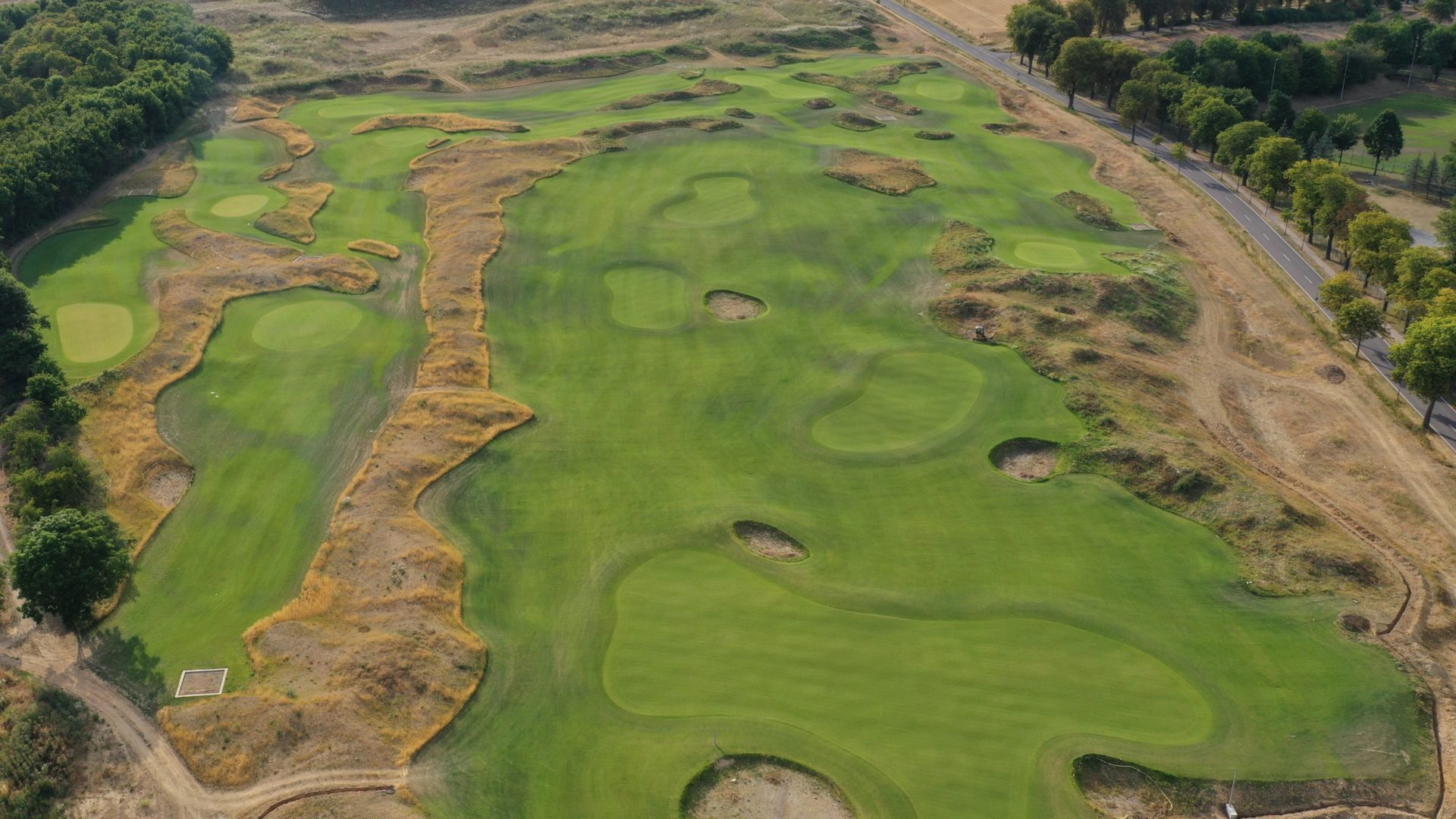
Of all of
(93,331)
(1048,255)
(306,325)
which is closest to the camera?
(93,331)

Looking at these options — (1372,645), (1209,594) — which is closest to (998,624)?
(1209,594)

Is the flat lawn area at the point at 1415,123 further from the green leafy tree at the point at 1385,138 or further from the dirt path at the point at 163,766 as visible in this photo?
the dirt path at the point at 163,766

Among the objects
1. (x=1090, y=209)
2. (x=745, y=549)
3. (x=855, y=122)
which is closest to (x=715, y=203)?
(x=855, y=122)

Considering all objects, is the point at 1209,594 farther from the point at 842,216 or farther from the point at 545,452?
the point at 842,216

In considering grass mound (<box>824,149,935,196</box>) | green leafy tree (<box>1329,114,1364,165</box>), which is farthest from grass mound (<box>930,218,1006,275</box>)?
green leafy tree (<box>1329,114,1364,165</box>)

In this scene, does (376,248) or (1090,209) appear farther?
(1090,209)

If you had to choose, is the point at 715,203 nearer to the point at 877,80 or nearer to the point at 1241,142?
the point at 877,80
